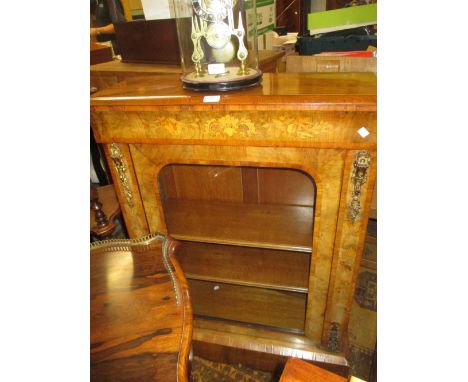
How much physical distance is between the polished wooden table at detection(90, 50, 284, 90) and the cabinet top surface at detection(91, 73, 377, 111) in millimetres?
289

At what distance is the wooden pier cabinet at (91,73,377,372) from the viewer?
0.81m

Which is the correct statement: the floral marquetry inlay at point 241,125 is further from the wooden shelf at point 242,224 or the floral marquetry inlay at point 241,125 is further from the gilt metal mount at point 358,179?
the wooden shelf at point 242,224

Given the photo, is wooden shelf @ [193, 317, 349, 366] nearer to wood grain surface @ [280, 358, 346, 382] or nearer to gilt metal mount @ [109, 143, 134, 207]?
gilt metal mount @ [109, 143, 134, 207]

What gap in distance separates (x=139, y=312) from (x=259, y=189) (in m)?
0.84

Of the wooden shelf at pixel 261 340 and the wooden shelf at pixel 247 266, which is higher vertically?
the wooden shelf at pixel 247 266

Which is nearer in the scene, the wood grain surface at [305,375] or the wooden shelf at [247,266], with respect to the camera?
the wood grain surface at [305,375]

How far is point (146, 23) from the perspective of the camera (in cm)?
129

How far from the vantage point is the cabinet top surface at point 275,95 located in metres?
0.75

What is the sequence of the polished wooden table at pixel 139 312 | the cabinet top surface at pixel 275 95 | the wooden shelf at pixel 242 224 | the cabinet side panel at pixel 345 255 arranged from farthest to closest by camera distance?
the wooden shelf at pixel 242 224 < the cabinet side panel at pixel 345 255 < the cabinet top surface at pixel 275 95 < the polished wooden table at pixel 139 312

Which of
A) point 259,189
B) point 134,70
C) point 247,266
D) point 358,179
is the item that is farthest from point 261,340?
point 134,70

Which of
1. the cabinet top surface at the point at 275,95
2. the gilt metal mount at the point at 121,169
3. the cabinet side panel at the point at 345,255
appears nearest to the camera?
the cabinet top surface at the point at 275,95

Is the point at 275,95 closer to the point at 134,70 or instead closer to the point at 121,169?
the point at 121,169

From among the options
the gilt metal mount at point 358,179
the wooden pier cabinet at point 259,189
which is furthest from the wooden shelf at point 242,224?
the gilt metal mount at point 358,179
